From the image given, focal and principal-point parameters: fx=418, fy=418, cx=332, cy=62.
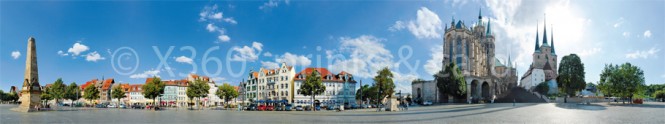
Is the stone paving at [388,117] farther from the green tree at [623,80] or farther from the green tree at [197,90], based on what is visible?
the green tree at [197,90]

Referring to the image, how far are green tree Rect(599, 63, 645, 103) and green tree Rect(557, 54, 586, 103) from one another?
51.9 feet

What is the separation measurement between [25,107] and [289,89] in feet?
138

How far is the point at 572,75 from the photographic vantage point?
7744cm

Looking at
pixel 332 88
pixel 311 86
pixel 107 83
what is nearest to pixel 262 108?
pixel 311 86

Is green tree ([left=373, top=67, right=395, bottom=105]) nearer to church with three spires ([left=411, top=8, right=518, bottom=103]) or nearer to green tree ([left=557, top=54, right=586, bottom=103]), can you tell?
church with three spires ([left=411, top=8, right=518, bottom=103])

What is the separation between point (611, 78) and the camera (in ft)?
196

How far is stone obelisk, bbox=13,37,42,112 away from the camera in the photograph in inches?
1674

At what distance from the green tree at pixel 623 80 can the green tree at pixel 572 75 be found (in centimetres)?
1581

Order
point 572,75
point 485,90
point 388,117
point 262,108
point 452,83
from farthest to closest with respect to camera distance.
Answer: point 485,90 → point 452,83 → point 572,75 → point 262,108 → point 388,117

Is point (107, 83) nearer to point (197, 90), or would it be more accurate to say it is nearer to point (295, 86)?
point (197, 90)

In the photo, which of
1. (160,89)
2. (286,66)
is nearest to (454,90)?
(286,66)

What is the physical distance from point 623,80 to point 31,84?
7330 centimetres

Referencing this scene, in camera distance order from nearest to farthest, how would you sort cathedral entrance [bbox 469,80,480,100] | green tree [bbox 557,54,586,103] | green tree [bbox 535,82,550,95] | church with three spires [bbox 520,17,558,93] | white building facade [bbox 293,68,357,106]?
green tree [bbox 557,54,586,103] → white building facade [bbox 293,68,357,106] → cathedral entrance [bbox 469,80,480,100] → green tree [bbox 535,82,550,95] → church with three spires [bbox 520,17,558,93]

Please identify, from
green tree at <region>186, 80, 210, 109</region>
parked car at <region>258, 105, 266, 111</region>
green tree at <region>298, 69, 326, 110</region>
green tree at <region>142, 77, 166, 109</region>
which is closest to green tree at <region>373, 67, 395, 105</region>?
green tree at <region>298, 69, 326, 110</region>
